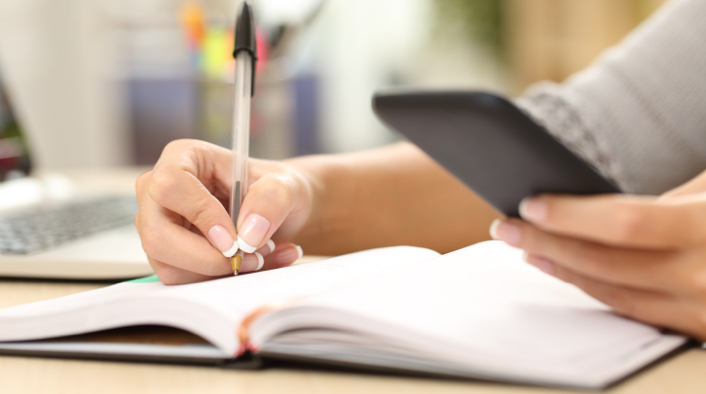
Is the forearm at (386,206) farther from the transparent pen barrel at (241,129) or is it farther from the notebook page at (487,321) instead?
the notebook page at (487,321)

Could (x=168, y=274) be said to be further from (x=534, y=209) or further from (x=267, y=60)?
(x=267, y=60)

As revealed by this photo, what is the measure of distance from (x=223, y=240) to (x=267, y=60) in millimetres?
1072

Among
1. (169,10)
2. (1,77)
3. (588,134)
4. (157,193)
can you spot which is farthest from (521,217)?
(169,10)

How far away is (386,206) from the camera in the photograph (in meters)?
0.75

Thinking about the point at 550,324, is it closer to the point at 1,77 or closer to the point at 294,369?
the point at 294,369

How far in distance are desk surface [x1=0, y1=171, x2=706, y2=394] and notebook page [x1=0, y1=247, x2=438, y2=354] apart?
22 millimetres

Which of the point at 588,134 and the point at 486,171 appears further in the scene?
the point at 588,134

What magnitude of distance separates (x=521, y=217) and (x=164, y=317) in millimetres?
215

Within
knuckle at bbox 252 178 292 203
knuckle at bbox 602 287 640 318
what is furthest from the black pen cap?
knuckle at bbox 602 287 640 318

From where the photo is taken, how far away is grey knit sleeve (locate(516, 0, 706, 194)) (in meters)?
0.75

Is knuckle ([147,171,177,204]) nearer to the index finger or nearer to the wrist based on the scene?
the wrist

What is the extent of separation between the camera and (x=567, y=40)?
2963 millimetres

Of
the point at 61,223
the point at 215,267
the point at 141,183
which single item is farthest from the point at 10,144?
the point at 215,267

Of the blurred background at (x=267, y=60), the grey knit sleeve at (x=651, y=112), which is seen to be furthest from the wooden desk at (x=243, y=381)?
the blurred background at (x=267, y=60)
